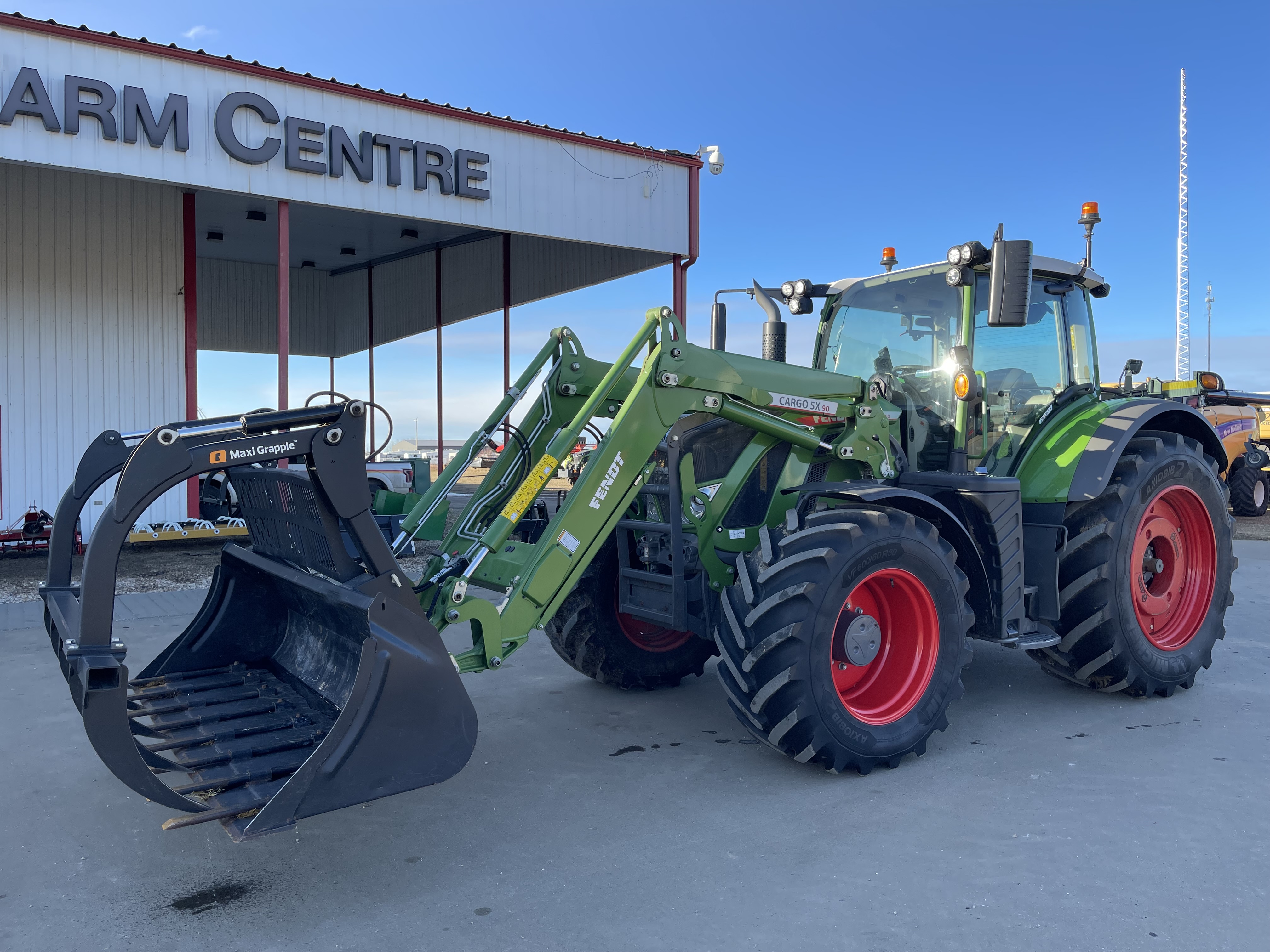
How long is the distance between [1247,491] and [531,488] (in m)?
17.9

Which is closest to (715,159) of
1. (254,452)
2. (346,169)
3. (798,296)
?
(346,169)

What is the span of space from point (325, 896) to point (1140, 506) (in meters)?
4.62

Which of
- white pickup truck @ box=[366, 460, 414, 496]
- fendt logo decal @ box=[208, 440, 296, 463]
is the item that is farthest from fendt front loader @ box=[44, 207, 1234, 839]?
white pickup truck @ box=[366, 460, 414, 496]

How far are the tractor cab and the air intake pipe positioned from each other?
0.96 ft

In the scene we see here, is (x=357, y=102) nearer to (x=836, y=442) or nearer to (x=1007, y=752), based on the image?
(x=836, y=442)

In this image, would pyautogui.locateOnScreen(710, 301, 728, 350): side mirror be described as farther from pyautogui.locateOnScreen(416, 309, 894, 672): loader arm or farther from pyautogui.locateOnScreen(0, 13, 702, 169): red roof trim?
pyautogui.locateOnScreen(0, 13, 702, 169): red roof trim

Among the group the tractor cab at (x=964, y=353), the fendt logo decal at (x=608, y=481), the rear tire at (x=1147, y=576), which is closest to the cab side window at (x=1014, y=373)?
the tractor cab at (x=964, y=353)

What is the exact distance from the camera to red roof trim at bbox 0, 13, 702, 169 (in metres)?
10.1

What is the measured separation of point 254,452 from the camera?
312 centimetres

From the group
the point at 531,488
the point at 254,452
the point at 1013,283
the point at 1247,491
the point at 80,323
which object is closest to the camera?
the point at 254,452

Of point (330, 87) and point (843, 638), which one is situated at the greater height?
point (330, 87)

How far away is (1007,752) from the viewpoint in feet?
14.8

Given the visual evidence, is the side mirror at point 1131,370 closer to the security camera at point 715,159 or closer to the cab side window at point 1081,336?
the cab side window at point 1081,336

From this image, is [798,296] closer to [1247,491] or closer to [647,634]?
[647,634]
